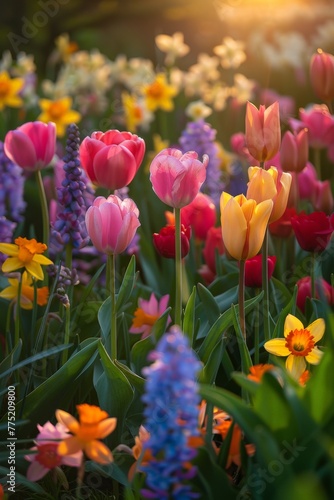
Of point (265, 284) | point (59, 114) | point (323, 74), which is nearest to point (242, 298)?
point (265, 284)

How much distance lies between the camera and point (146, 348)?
5.32 feet

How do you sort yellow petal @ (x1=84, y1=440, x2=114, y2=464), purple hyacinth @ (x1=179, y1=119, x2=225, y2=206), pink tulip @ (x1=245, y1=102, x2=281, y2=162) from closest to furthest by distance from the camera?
1. yellow petal @ (x1=84, y1=440, x2=114, y2=464)
2. pink tulip @ (x1=245, y1=102, x2=281, y2=162)
3. purple hyacinth @ (x1=179, y1=119, x2=225, y2=206)

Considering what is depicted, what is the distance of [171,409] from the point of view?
98 cm

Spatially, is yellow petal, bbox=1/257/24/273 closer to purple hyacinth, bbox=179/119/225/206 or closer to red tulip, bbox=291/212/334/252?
red tulip, bbox=291/212/334/252

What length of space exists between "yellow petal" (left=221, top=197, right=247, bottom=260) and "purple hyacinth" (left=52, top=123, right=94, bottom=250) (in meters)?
0.47

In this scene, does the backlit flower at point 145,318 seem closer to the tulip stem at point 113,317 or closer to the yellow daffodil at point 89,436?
the tulip stem at point 113,317

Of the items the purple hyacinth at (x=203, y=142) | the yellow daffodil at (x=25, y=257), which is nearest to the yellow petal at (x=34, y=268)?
the yellow daffodil at (x=25, y=257)

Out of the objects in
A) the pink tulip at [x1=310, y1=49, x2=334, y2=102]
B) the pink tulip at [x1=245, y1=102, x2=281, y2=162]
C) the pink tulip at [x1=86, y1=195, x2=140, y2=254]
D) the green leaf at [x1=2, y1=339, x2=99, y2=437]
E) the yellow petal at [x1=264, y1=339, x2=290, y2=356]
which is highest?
the pink tulip at [x1=310, y1=49, x2=334, y2=102]

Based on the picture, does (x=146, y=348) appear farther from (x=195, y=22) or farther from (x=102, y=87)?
(x=195, y=22)

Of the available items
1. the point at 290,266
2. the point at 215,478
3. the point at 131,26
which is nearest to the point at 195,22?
the point at 131,26

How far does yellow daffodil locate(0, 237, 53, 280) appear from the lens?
1.68 m

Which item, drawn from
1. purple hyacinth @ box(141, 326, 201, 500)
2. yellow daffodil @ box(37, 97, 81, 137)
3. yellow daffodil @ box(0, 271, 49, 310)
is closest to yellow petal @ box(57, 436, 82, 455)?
purple hyacinth @ box(141, 326, 201, 500)

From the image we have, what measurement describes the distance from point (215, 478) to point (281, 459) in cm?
14

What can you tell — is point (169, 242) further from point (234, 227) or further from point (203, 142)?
point (203, 142)
